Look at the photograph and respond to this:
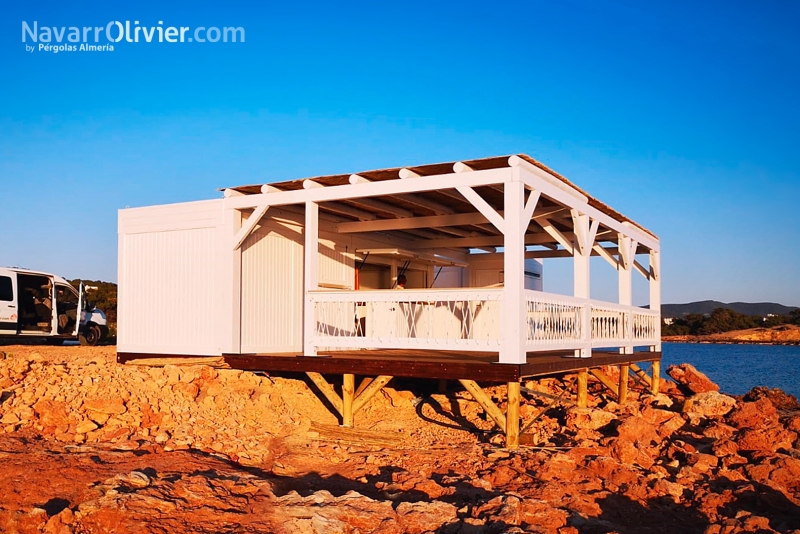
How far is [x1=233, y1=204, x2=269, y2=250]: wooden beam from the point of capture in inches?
492

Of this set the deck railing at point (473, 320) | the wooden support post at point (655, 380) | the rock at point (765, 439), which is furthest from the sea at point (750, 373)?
the rock at point (765, 439)

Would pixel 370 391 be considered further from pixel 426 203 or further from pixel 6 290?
pixel 6 290

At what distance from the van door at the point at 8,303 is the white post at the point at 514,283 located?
41.5ft

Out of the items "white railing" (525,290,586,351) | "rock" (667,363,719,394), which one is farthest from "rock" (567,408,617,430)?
"rock" (667,363,719,394)

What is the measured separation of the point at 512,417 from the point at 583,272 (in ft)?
10.4

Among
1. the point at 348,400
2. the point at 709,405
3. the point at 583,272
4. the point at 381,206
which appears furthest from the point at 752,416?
the point at 381,206

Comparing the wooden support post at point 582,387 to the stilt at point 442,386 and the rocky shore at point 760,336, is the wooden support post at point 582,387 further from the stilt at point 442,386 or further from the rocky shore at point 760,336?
the rocky shore at point 760,336

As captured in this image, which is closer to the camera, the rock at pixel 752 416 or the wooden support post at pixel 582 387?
the rock at pixel 752 416

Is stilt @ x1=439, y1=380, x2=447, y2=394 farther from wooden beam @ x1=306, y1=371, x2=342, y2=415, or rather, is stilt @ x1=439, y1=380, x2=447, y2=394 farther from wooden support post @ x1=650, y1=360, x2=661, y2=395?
wooden support post @ x1=650, y1=360, x2=661, y2=395

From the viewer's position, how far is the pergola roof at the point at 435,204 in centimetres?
1104

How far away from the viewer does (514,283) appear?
10.2m

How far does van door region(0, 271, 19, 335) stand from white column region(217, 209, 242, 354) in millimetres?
7581

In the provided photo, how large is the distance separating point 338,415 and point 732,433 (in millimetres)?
5916

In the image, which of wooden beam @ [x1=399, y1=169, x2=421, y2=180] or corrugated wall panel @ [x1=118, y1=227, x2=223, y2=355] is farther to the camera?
corrugated wall panel @ [x1=118, y1=227, x2=223, y2=355]
